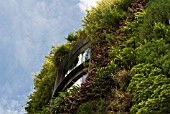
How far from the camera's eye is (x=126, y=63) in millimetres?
16188

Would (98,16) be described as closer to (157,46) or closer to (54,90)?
(54,90)

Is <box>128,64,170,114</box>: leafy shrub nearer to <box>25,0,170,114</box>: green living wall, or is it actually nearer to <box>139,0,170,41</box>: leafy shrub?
<box>25,0,170,114</box>: green living wall

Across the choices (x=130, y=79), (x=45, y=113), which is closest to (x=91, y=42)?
(x=45, y=113)

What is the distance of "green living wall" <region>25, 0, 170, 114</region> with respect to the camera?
13.3 meters

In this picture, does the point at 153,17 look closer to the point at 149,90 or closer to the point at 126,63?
the point at 126,63

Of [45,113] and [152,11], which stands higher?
[152,11]

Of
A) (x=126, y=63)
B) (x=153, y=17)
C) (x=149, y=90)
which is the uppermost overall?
(x=153, y=17)

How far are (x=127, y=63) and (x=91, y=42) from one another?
506 cm

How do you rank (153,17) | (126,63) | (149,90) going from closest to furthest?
(149,90)
(126,63)
(153,17)

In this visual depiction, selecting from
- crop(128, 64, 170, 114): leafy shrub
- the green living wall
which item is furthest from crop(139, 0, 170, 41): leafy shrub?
crop(128, 64, 170, 114): leafy shrub

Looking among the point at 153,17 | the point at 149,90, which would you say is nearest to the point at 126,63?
the point at 153,17

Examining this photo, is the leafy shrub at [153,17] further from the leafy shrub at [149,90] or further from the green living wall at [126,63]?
the leafy shrub at [149,90]

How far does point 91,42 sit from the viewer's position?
→ 2091 centimetres

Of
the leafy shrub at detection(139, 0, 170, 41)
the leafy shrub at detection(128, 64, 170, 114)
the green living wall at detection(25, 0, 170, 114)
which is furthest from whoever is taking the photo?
the leafy shrub at detection(139, 0, 170, 41)
